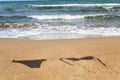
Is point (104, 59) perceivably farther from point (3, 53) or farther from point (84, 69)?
point (3, 53)

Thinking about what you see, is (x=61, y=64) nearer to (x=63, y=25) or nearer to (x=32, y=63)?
(x=32, y=63)

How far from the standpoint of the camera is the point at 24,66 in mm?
5445

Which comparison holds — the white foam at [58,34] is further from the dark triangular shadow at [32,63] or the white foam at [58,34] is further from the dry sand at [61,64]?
the dark triangular shadow at [32,63]

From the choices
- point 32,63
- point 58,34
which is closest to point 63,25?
point 58,34

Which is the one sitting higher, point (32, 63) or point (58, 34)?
point (32, 63)

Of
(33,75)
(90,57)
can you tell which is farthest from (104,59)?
(33,75)

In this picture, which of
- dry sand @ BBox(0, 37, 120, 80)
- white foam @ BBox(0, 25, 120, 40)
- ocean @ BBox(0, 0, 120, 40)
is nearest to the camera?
dry sand @ BBox(0, 37, 120, 80)

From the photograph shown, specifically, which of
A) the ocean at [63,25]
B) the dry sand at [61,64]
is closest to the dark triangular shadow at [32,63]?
the dry sand at [61,64]

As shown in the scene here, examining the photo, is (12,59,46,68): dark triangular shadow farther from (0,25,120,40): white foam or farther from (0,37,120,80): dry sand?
(0,25,120,40): white foam

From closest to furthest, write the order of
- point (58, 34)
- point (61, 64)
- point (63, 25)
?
point (61, 64) → point (58, 34) → point (63, 25)

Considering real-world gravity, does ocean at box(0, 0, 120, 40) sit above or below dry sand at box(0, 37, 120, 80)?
below

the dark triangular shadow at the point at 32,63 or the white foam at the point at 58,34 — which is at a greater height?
the dark triangular shadow at the point at 32,63

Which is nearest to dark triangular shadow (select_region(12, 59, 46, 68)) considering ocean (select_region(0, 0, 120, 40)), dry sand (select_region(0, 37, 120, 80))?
dry sand (select_region(0, 37, 120, 80))

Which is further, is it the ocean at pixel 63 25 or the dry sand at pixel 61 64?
the ocean at pixel 63 25
